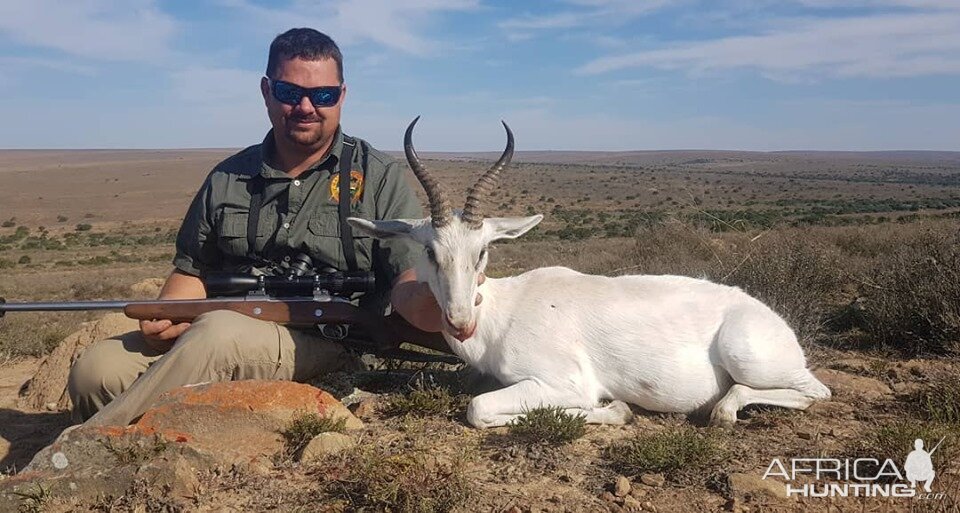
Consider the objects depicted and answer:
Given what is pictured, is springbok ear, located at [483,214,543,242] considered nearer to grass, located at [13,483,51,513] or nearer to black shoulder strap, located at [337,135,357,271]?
black shoulder strap, located at [337,135,357,271]

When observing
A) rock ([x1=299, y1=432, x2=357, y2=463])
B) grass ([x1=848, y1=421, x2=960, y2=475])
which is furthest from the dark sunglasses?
grass ([x1=848, y1=421, x2=960, y2=475])

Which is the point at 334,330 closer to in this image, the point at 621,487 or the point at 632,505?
the point at 621,487

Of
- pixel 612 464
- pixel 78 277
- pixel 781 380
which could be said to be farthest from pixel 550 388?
pixel 78 277

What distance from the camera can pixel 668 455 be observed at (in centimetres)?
472

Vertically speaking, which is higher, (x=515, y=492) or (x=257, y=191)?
(x=257, y=191)

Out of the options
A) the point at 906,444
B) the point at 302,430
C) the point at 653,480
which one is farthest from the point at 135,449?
the point at 906,444

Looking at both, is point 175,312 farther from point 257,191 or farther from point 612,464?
point 612,464

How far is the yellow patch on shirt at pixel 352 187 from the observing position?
6684 mm

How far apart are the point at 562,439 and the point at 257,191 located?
11.9 feet

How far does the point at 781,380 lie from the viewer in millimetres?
5969

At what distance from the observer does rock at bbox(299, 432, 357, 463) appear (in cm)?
502

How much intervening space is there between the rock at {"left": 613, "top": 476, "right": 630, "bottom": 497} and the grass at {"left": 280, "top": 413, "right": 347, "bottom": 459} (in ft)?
6.73

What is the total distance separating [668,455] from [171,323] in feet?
13.7

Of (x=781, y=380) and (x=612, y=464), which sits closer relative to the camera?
(x=612, y=464)
